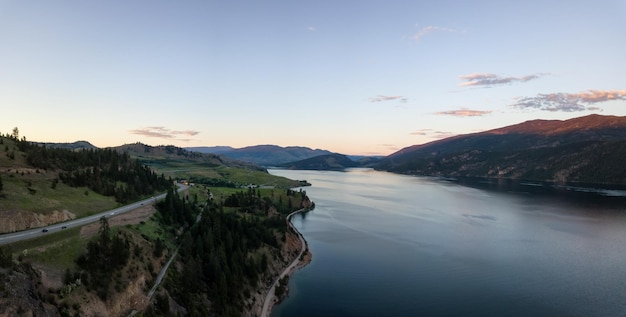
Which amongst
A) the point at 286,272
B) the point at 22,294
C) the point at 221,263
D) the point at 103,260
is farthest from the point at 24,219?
the point at 286,272

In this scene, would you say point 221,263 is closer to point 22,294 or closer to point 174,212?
point 174,212

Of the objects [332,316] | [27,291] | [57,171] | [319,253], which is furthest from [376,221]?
[27,291]

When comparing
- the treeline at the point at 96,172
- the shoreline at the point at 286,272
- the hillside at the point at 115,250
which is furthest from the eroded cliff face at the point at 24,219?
the shoreline at the point at 286,272

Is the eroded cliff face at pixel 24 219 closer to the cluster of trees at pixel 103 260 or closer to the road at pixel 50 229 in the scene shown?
the road at pixel 50 229

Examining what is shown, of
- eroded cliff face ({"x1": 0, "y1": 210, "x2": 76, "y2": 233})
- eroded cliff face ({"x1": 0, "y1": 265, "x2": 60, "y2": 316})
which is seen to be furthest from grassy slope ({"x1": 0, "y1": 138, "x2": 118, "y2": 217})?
eroded cliff face ({"x1": 0, "y1": 265, "x2": 60, "y2": 316})

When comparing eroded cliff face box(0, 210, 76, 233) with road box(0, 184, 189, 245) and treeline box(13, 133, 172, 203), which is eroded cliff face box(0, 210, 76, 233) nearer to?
road box(0, 184, 189, 245)

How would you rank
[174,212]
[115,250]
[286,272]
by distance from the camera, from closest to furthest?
1. [115,250]
2. [286,272]
3. [174,212]
